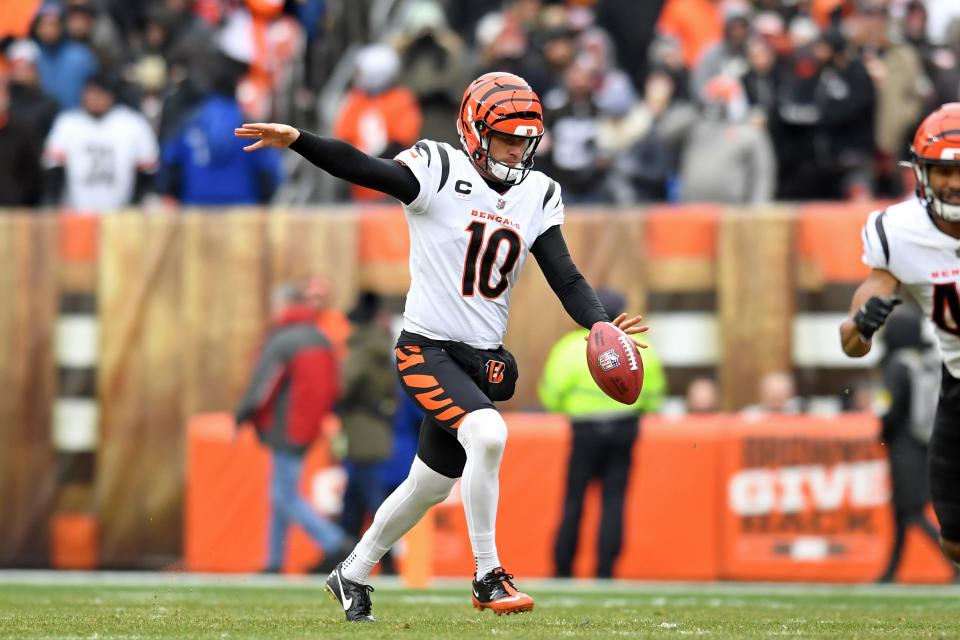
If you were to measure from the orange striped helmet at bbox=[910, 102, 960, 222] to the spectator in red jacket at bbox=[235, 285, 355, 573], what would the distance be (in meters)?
5.85

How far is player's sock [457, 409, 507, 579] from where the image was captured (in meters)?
6.57

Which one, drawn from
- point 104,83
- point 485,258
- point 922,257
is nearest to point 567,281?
point 485,258

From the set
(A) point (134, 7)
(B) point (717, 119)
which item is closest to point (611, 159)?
(B) point (717, 119)

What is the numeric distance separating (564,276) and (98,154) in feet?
23.9

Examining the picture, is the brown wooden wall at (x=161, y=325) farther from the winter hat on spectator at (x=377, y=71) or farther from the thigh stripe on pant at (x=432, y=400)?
the thigh stripe on pant at (x=432, y=400)

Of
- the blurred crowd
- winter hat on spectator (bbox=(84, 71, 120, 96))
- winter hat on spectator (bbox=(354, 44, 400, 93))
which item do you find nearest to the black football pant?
the blurred crowd

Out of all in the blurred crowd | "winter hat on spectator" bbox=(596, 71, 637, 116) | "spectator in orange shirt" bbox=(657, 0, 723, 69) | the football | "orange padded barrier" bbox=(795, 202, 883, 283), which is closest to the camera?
the football

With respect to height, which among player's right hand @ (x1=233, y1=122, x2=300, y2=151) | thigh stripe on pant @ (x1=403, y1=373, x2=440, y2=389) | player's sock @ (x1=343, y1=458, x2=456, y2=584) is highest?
player's right hand @ (x1=233, y1=122, x2=300, y2=151)

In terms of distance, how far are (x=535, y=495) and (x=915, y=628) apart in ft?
16.9

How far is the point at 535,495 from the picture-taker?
11.8 m

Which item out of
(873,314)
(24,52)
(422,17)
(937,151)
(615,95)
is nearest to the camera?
(873,314)

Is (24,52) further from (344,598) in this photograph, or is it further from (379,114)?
(344,598)

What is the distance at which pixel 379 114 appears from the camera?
13438mm

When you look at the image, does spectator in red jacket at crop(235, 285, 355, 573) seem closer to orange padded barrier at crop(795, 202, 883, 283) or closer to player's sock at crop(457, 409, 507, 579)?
orange padded barrier at crop(795, 202, 883, 283)
